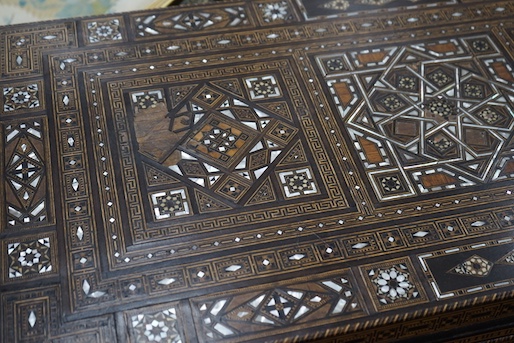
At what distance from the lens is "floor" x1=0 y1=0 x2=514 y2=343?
4.81 feet

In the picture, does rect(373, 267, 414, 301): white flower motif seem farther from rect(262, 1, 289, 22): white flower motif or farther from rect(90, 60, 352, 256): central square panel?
rect(262, 1, 289, 22): white flower motif

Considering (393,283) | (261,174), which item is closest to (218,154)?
(261,174)

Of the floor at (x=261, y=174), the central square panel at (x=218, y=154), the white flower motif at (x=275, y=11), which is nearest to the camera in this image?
the floor at (x=261, y=174)

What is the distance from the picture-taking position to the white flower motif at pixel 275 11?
6.93 ft

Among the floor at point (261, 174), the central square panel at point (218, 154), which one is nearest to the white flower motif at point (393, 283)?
the floor at point (261, 174)

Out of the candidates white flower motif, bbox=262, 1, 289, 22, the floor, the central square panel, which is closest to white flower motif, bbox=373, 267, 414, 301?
the floor

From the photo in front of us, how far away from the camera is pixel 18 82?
188 centimetres

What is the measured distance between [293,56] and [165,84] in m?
0.36

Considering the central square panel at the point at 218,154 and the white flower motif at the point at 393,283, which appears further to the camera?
the central square panel at the point at 218,154

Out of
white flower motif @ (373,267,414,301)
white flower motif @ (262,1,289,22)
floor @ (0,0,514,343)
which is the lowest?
white flower motif @ (373,267,414,301)

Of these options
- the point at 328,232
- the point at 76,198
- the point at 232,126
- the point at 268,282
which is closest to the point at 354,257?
the point at 328,232

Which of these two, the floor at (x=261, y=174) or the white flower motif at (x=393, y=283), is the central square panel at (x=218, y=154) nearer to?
the floor at (x=261, y=174)

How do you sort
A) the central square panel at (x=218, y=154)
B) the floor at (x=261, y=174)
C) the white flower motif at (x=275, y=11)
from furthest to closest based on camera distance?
the white flower motif at (x=275, y=11)
the central square panel at (x=218, y=154)
the floor at (x=261, y=174)

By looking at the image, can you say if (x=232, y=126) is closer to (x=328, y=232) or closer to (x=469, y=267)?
(x=328, y=232)
